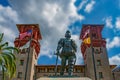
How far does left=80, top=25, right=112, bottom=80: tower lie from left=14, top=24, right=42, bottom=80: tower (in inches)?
481

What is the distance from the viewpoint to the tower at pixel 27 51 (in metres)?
43.9

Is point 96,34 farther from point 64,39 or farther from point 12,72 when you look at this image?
point 64,39

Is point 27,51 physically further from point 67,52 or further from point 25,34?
point 67,52

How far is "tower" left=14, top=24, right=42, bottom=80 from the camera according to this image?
43.9m

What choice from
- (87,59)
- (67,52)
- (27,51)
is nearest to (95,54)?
(87,59)

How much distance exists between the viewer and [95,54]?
155ft

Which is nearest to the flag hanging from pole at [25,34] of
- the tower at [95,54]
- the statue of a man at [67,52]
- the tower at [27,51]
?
the tower at [27,51]

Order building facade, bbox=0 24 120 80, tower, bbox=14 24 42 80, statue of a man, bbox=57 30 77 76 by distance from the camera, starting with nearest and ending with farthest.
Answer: statue of a man, bbox=57 30 77 76, tower, bbox=14 24 42 80, building facade, bbox=0 24 120 80

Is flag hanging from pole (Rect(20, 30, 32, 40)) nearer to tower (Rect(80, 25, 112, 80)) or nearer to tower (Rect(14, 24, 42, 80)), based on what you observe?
tower (Rect(14, 24, 42, 80))

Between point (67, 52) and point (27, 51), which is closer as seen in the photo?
point (67, 52)

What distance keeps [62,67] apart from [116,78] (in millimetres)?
34386

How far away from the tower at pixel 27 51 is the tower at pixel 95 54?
481 inches

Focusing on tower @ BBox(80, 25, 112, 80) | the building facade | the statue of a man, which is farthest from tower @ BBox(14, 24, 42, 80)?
the statue of a man

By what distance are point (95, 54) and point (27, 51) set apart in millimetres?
16318
